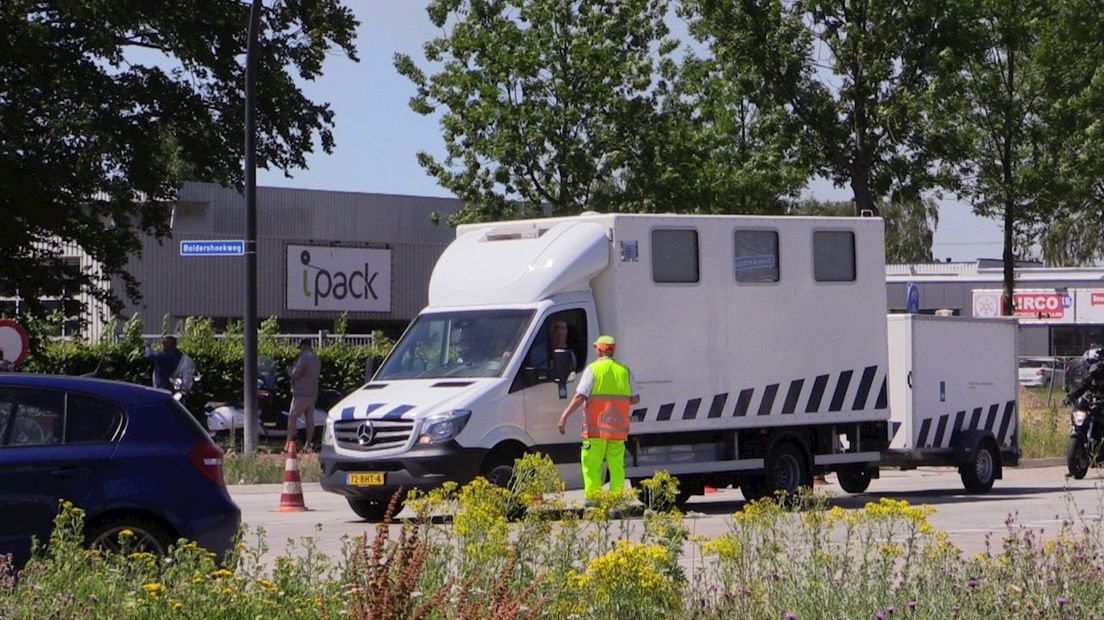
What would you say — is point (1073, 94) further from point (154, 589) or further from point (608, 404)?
point (154, 589)

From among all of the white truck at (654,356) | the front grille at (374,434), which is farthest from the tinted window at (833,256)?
the front grille at (374,434)

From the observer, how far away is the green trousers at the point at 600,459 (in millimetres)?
16859

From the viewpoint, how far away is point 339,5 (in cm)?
3681

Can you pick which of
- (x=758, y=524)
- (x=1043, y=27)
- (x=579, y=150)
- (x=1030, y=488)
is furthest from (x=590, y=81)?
(x=758, y=524)

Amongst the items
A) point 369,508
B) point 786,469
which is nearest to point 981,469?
point 786,469

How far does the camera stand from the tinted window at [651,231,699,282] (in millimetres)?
19031

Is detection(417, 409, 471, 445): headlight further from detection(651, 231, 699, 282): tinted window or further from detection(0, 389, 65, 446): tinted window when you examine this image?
detection(0, 389, 65, 446): tinted window

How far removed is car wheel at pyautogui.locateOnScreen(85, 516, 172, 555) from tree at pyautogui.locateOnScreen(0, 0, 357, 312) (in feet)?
70.9

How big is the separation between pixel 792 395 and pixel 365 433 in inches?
195

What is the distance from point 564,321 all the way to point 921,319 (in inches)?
213

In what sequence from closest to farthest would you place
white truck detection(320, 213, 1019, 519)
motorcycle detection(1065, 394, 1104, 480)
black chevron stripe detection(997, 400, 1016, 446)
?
1. white truck detection(320, 213, 1019, 519)
2. black chevron stripe detection(997, 400, 1016, 446)
3. motorcycle detection(1065, 394, 1104, 480)

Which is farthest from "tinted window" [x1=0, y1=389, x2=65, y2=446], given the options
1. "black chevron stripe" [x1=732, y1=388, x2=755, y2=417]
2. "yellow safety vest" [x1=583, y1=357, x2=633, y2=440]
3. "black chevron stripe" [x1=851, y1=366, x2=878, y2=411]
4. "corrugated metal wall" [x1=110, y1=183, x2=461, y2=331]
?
"corrugated metal wall" [x1=110, y1=183, x2=461, y2=331]

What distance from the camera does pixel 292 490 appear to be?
20078mm

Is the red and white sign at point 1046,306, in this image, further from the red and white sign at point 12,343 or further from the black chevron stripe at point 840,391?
the red and white sign at point 12,343
